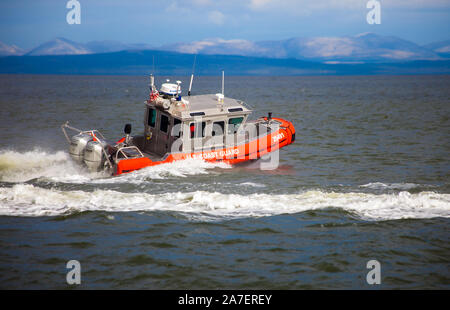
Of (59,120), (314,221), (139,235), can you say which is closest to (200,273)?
(139,235)

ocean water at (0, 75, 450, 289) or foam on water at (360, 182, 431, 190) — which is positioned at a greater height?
foam on water at (360, 182, 431, 190)

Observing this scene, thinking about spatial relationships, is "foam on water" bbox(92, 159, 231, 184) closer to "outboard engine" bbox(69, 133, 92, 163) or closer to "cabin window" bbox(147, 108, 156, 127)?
"outboard engine" bbox(69, 133, 92, 163)

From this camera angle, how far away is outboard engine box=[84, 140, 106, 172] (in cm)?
1357

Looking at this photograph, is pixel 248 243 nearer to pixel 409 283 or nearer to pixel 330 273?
pixel 330 273

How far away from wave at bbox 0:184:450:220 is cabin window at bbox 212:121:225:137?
3735 millimetres

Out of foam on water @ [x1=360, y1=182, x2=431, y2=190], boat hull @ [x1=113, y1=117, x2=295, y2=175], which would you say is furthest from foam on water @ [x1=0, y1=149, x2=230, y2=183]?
foam on water @ [x1=360, y1=182, x2=431, y2=190]

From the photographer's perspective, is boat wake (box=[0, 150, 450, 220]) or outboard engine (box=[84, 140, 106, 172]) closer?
boat wake (box=[0, 150, 450, 220])

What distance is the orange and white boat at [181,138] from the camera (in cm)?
1403

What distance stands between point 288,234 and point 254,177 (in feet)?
16.1

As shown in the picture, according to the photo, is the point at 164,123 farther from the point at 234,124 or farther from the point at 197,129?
the point at 234,124

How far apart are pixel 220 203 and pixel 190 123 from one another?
413 centimetres
